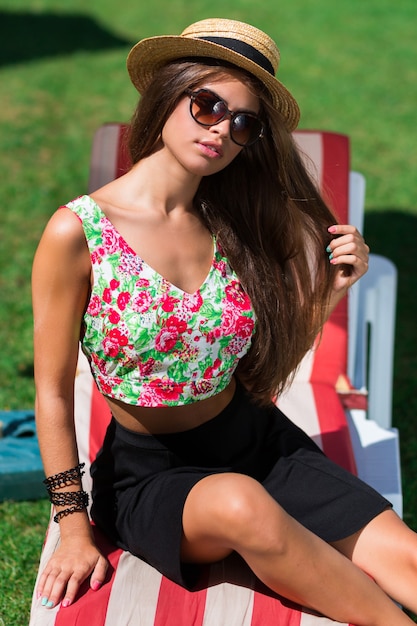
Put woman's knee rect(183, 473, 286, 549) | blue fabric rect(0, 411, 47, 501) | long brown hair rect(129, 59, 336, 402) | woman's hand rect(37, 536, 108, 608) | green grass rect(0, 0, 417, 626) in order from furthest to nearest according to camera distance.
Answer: green grass rect(0, 0, 417, 626), blue fabric rect(0, 411, 47, 501), long brown hair rect(129, 59, 336, 402), woman's hand rect(37, 536, 108, 608), woman's knee rect(183, 473, 286, 549)

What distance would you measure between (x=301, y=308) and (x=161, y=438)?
0.67m

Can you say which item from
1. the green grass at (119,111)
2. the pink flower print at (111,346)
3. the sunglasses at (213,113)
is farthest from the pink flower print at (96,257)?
the green grass at (119,111)

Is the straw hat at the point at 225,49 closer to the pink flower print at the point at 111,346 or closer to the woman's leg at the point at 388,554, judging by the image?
the pink flower print at the point at 111,346

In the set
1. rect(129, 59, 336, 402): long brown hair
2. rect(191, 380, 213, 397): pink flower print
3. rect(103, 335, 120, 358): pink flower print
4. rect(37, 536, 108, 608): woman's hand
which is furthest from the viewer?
rect(129, 59, 336, 402): long brown hair

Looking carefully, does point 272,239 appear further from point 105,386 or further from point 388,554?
point 388,554

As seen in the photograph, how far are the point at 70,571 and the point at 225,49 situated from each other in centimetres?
146

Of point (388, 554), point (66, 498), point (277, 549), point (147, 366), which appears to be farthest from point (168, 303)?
point (388, 554)

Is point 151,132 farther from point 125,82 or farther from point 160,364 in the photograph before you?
point 125,82

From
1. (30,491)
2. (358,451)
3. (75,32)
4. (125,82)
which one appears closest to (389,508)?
(358,451)

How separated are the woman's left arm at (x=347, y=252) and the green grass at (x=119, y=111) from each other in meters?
1.23

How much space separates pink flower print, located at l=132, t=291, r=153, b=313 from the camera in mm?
2467

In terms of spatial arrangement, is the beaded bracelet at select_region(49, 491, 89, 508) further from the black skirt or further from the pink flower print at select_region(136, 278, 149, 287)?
the pink flower print at select_region(136, 278, 149, 287)

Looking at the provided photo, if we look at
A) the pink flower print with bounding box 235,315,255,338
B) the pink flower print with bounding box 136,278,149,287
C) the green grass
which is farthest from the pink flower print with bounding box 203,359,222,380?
the green grass

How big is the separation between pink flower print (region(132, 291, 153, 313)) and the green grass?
1174 millimetres
